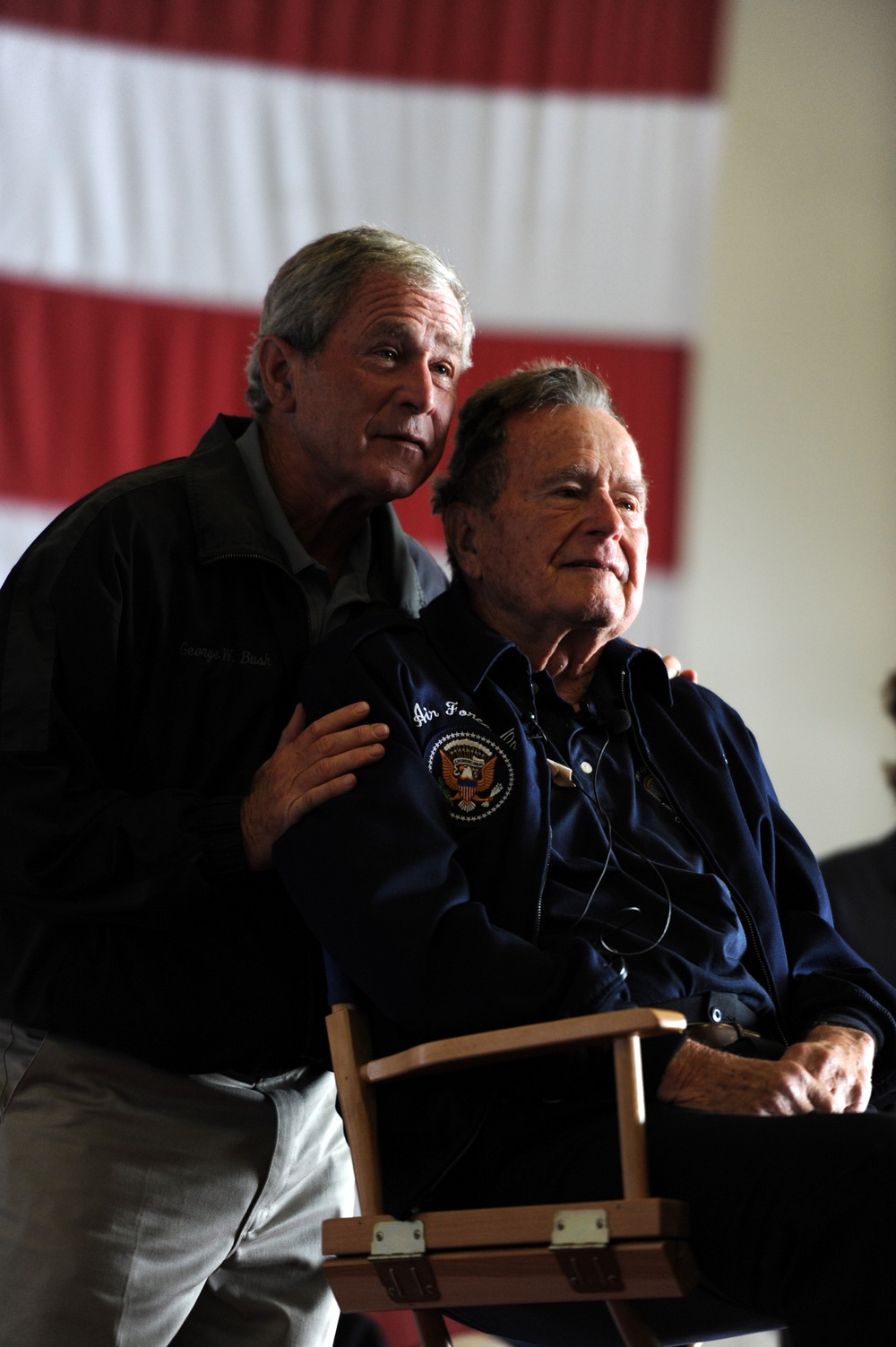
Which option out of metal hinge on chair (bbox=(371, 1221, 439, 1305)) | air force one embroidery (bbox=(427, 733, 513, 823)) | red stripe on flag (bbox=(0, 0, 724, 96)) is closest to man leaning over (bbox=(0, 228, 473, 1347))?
air force one embroidery (bbox=(427, 733, 513, 823))

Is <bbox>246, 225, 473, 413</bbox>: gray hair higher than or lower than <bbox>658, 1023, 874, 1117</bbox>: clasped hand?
higher

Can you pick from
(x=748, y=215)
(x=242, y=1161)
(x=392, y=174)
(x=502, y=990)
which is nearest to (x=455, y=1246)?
(x=502, y=990)

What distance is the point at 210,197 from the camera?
11.1 ft

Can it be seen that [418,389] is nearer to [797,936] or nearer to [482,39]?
[797,936]

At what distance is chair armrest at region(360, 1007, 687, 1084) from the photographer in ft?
4.25

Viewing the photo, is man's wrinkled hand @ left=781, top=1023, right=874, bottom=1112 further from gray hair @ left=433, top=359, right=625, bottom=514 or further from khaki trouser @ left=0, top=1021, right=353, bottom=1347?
gray hair @ left=433, top=359, right=625, bottom=514

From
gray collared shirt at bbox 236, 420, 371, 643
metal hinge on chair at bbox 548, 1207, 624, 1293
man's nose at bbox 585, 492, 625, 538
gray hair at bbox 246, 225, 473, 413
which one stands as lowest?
metal hinge on chair at bbox 548, 1207, 624, 1293

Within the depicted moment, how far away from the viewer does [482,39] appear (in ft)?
11.8

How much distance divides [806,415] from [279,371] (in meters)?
2.13

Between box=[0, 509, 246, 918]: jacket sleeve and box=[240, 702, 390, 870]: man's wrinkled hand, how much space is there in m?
0.04

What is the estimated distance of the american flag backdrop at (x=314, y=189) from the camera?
3.26 m

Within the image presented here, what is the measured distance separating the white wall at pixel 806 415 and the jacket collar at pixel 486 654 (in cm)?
169

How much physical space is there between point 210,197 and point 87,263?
35 cm

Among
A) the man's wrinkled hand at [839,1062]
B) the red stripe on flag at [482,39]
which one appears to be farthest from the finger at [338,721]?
the red stripe on flag at [482,39]
